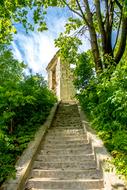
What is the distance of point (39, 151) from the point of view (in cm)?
1105


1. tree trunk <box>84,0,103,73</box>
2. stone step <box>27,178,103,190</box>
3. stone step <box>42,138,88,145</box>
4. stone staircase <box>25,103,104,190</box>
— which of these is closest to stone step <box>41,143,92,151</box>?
stone staircase <box>25,103,104,190</box>

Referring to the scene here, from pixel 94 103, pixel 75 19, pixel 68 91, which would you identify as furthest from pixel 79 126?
pixel 68 91

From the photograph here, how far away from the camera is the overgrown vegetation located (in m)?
7.70

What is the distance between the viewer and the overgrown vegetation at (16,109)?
7699 mm

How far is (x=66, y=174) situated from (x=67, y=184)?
77 centimetres

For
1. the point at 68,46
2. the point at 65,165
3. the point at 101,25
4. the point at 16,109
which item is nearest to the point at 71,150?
the point at 65,165

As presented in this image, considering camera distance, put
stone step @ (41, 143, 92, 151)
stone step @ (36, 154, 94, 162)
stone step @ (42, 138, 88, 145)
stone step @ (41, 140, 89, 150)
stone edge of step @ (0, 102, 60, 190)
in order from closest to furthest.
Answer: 1. stone edge of step @ (0, 102, 60, 190)
2. stone step @ (36, 154, 94, 162)
3. stone step @ (41, 143, 92, 151)
4. stone step @ (41, 140, 89, 150)
5. stone step @ (42, 138, 88, 145)

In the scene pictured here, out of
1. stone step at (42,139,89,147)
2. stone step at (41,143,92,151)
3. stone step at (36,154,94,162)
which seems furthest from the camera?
stone step at (42,139,89,147)

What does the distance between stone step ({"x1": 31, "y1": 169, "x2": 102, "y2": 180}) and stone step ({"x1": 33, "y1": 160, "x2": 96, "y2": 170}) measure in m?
0.43

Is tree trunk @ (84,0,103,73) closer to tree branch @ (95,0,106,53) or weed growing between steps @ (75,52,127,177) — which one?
tree branch @ (95,0,106,53)

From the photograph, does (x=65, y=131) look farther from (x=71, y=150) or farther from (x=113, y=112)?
(x=113, y=112)

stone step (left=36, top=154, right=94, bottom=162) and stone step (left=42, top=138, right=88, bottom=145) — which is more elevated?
stone step (left=42, top=138, right=88, bottom=145)

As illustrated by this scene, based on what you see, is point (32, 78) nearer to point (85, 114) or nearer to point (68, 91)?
point (85, 114)

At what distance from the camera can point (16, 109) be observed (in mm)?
13562
